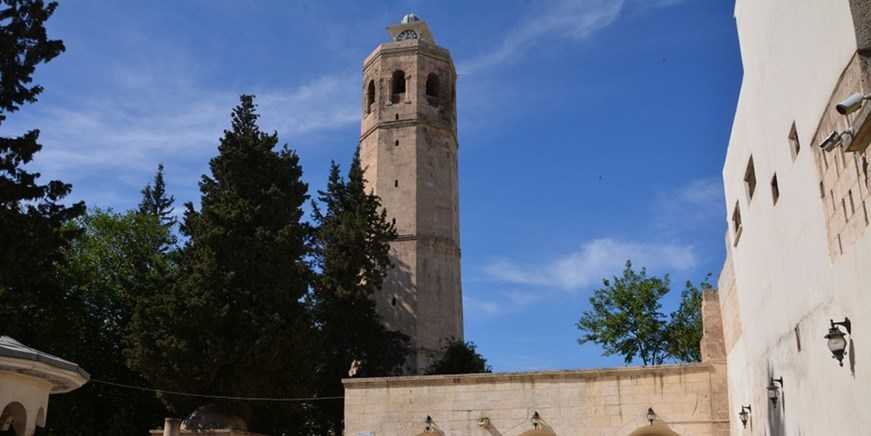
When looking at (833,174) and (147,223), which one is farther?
(147,223)

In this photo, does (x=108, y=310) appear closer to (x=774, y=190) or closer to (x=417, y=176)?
(x=417, y=176)

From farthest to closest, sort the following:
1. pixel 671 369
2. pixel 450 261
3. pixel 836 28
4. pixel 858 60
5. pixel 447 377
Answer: pixel 450 261 < pixel 447 377 < pixel 671 369 < pixel 836 28 < pixel 858 60

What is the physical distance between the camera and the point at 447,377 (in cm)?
1636

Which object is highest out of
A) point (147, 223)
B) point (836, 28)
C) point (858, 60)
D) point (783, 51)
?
point (147, 223)

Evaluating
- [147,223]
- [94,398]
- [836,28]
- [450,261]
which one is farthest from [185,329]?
[836,28]

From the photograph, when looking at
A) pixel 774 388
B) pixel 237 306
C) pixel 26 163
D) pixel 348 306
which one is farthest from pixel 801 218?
pixel 348 306

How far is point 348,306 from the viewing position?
25.9 metres

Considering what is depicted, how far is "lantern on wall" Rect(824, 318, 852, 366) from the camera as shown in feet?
19.1

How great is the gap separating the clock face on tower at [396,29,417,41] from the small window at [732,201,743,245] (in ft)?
87.9

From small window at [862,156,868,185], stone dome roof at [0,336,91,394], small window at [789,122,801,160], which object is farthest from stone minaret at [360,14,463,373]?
small window at [862,156,868,185]

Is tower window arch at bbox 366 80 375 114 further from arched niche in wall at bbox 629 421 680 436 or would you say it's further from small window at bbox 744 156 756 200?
small window at bbox 744 156 756 200

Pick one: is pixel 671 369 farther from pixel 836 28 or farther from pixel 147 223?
pixel 147 223

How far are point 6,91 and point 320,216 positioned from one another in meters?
16.0

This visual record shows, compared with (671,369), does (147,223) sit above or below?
above
